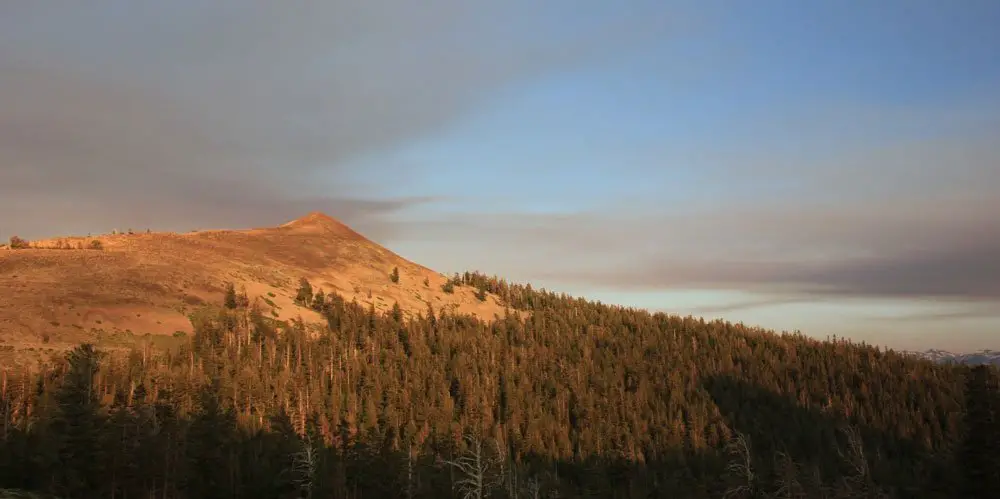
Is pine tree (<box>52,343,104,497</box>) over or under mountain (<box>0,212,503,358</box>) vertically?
under

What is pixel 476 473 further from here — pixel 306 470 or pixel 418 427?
pixel 306 470

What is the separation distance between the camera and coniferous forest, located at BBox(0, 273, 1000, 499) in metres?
74.8

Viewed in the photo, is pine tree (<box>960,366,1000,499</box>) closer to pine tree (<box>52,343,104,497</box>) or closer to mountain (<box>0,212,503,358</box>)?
pine tree (<box>52,343,104,497</box>)

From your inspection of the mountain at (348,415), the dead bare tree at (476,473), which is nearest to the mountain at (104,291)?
the mountain at (348,415)

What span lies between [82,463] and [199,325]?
275ft

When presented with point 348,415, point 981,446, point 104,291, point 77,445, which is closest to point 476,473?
point 348,415

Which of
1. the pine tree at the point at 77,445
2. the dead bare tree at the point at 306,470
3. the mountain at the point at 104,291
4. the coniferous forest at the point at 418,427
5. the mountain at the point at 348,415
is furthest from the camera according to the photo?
the mountain at the point at 104,291

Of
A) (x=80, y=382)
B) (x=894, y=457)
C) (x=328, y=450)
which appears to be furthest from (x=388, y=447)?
(x=894, y=457)

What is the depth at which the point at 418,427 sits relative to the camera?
438ft

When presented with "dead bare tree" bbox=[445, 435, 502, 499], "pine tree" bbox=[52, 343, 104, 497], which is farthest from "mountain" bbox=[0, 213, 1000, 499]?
"dead bare tree" bbox=[445, 435, 502, 499]

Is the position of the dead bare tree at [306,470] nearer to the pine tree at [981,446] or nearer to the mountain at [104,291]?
the mountain at [104,291]

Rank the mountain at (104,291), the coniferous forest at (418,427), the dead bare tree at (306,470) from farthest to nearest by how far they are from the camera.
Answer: the mountain at (104,291)
the dead bare tree at (306,470)
the coniferous forest at (418,427)

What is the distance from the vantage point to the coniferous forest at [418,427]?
2943 inches

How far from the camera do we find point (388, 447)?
107 m
